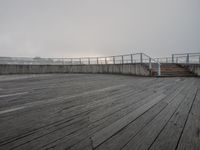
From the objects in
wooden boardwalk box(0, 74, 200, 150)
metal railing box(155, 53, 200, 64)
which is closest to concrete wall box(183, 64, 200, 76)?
metal railing box(155, 53, 200, 64)

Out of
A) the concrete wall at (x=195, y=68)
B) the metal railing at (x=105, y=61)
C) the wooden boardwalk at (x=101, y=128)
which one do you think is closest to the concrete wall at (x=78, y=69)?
the metal railing at (x=105, y=61)

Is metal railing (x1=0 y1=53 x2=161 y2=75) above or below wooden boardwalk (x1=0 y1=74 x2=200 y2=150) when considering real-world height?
above

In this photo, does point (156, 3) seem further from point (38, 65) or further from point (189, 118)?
point (189, 118)

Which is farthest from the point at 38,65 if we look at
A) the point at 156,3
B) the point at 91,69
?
the point at 156,3

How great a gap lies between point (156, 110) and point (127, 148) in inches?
56.9

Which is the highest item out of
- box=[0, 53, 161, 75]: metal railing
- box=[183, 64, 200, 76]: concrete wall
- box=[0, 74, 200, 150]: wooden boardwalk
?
box=[0, 53, 161, 75]: metal railing

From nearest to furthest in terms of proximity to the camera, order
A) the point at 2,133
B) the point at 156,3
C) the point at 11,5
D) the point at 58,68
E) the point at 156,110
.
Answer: the point at 2,133
the point at 156,110
the point at 58,68
the point at 11,5
the point at 156,3

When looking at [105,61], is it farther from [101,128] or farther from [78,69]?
[101,128]

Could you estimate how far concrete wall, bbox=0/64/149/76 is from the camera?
479 inches

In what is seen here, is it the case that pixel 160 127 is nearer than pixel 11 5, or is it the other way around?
pixel 160 127

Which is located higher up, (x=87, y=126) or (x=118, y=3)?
(x=118, y=3)

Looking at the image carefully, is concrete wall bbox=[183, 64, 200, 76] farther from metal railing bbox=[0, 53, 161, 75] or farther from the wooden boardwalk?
the wooden boardwalk

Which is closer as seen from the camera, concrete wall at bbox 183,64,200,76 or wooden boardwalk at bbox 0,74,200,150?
wooden boardwalk at bbox 0,74,200,150

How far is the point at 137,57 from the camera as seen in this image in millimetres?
13070
